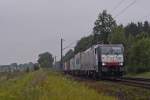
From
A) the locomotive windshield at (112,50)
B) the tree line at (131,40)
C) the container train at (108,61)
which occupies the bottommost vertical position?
the container train at (108,61)

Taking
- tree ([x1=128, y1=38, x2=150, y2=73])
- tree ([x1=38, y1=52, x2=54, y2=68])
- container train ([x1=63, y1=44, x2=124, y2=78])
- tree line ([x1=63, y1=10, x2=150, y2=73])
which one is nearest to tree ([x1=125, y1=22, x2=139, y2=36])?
tree line ([x1=63, y1=10, x2=150, y2=73])

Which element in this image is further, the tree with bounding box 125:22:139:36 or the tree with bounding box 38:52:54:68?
the tree with bounding box 38:52:54:68

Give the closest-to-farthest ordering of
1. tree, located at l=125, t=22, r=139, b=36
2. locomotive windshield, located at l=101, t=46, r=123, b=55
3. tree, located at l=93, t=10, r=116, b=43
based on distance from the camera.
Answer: locomotive windshield, located at l=101, t=46, r=123, b=55 → tree, located at l=93, t=10, r=116, b=43 → tree, located at l=125, t=22, r=139, b=36

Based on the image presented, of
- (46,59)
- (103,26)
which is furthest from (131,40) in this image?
(46,59)

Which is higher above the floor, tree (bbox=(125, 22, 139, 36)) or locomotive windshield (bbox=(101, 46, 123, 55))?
tree (bbox=(125, 22, 139, 36))

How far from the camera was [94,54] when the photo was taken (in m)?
42.2

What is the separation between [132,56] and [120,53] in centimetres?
2091

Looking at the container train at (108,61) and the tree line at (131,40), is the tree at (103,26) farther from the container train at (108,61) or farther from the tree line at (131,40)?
the container train at (108,61)

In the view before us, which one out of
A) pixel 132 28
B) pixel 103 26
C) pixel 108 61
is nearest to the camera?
pixel 108 61

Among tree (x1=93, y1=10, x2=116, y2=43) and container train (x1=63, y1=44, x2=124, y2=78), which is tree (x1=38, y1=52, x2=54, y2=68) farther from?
container train (x1=63, y1=44, x2=124, y2=78)

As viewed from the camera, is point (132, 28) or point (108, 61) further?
point (132, 28)

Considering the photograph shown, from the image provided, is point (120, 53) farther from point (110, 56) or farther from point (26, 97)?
point (26, 97)

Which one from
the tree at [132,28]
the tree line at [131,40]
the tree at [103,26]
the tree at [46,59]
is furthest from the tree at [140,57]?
the tree at [46,59]

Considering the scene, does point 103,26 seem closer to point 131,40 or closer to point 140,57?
point 131,40
